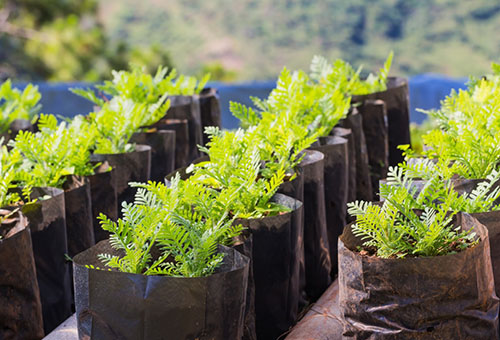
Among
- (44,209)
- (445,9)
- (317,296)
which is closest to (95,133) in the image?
(44,209)

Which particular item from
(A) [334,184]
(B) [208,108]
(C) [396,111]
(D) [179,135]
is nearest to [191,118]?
(B) [208,108]

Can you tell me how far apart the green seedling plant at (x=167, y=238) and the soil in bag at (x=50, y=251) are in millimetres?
524

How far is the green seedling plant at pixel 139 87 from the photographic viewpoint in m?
3.08

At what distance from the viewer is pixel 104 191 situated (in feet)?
7.68

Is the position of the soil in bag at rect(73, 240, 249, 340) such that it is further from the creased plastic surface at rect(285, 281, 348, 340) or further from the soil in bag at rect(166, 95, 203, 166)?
the soil in bag at rect(166, 95, 203, 166)

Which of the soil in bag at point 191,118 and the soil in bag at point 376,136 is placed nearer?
the soil in bag at point 376,136

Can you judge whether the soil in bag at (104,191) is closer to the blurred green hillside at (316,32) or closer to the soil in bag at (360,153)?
the soil in bag at (360,153)

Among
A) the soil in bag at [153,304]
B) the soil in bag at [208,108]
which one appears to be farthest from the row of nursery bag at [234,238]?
the soil in bag at [208,108]

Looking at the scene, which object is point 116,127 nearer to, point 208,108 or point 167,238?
point 208,108

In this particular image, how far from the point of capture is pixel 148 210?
1409mm

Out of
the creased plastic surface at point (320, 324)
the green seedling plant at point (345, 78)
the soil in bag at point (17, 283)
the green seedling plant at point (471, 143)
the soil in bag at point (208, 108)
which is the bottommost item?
the creased plastic surface at point (320, 324)

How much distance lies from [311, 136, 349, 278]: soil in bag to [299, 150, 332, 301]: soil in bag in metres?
0.14

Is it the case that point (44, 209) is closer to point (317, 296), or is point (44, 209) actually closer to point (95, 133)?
point (95, 133)

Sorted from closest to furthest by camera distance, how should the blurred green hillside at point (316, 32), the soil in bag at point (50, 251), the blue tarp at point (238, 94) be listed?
the soil in bag at point (50, 251) < the blue tarp at point (238, 94) < the blurred green hillside at point (316, 32)
